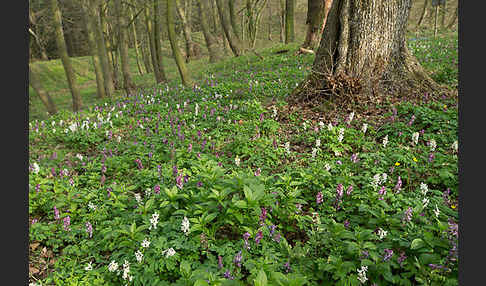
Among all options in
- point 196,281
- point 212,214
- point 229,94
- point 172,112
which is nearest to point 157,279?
point 196,281

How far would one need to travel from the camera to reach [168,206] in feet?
11.5

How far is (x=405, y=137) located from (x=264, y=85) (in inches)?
209

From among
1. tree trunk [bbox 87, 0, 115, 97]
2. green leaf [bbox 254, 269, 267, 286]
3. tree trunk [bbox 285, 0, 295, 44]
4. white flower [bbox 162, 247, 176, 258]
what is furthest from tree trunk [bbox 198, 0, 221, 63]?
green leaf [bbox 254, 269, 267, 286]

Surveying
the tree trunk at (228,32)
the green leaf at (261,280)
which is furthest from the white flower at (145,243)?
the tree trunk at (228,32)

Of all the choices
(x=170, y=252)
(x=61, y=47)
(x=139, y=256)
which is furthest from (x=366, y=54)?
(x=61, y=47)

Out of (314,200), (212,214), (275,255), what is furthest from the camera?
(314,200)

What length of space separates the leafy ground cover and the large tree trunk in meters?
0.71

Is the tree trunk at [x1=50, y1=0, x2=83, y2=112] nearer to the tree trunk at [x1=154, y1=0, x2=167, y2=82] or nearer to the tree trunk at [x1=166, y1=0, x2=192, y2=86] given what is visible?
the tree trunk at [x1=154, y1=0, x2=167, y2=82]

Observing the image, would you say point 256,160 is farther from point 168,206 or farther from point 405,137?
Result: point 405,137

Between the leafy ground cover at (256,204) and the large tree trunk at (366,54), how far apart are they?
711 millimetres

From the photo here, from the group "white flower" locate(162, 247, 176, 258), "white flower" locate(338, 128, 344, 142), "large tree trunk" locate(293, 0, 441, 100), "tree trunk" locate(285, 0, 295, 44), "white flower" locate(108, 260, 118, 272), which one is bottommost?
"white flower" locate(108, 260, 118, 272)

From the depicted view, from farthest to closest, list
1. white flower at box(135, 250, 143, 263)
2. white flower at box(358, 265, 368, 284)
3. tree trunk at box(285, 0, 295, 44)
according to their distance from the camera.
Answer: tree trunk at box(285, 0, 295, 44) → white flower at box(135, 250, 143, 263) → white flower at box(358, 265, 368, 284)

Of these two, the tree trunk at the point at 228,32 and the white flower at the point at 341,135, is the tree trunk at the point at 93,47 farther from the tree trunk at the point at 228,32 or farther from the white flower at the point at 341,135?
the white flower at the point at 341,135

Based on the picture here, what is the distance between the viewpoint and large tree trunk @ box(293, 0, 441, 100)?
6.37 m
